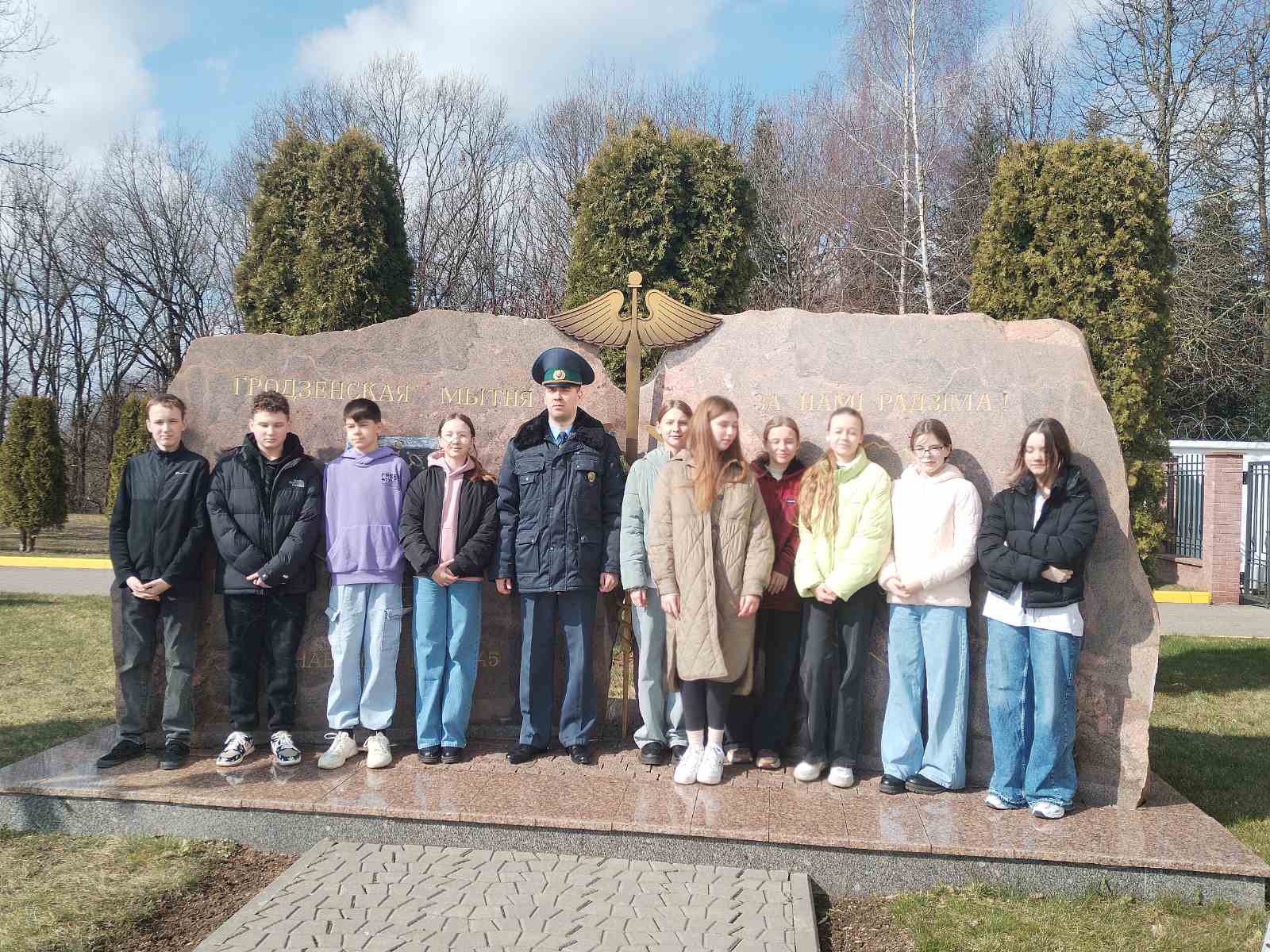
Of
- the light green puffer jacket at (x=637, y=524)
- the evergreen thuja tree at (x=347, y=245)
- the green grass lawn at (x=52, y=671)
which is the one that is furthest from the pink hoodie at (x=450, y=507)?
the evergreen thuja tree at (x=347, y=245)

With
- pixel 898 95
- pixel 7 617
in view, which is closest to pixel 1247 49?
pixel 898 95

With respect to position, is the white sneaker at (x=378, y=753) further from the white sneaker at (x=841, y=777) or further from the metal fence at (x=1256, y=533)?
the metal fence at (x=1256, y=533)

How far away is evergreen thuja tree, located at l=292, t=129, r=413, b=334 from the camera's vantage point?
356 inches

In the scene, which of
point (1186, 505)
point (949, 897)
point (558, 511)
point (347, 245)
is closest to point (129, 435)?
point (347, 245)

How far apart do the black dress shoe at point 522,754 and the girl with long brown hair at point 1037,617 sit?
2.12 metres

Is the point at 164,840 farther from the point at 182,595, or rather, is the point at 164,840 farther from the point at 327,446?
the point at 327,446

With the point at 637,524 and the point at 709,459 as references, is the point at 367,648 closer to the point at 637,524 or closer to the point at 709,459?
the point at 637,524

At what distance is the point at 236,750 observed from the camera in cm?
447

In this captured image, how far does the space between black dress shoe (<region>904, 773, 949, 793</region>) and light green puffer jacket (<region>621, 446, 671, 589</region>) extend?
149cm

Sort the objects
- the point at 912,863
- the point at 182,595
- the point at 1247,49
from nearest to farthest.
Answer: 1. the point at 912,863
2. the point at 182,595
3. the point at 1247,49

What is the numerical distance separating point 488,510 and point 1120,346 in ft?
16.2

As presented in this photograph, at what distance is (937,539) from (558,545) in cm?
175

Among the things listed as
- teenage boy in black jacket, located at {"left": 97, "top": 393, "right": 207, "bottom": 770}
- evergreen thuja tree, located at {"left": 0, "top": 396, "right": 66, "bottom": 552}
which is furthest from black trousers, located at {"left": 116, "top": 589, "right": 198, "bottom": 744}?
evergreen thuja tree, located at {"left": 0, "top": 396, "right": 66, "bottom": 552}

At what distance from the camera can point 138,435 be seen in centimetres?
1566
